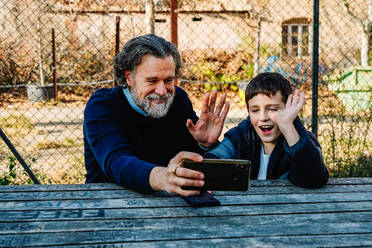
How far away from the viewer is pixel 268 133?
7.73ft

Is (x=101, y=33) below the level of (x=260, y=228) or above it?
above

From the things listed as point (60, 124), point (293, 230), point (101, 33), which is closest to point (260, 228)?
point (293, 230)

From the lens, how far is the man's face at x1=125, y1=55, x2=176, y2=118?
242 centimetres

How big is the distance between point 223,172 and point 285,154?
2.45 ft

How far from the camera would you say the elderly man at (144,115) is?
2268mm

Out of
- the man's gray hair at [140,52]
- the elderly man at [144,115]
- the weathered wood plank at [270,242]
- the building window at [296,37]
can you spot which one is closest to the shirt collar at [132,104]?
the elderly man at [144,115]

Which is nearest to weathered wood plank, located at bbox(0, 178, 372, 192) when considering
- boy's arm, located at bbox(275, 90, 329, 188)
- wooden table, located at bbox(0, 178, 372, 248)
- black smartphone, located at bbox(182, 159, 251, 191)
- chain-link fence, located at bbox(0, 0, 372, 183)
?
wooden table, located at bbox(0, 178, 372, 248)

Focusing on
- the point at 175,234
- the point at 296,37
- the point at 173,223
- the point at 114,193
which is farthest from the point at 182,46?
the point at 175,234

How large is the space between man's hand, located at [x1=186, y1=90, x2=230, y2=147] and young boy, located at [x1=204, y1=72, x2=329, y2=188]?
0.08 m

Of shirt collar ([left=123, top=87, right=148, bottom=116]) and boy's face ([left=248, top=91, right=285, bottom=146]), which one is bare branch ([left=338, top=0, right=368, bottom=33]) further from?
shirt collar ([left=123, top=87, right=148, bottom=116])

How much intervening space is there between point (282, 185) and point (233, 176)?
0.56 meters

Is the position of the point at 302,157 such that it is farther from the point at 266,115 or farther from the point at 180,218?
the point at 180,218

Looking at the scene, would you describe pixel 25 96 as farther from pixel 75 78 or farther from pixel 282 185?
pixel 282 185

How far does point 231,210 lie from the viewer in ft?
5.70
